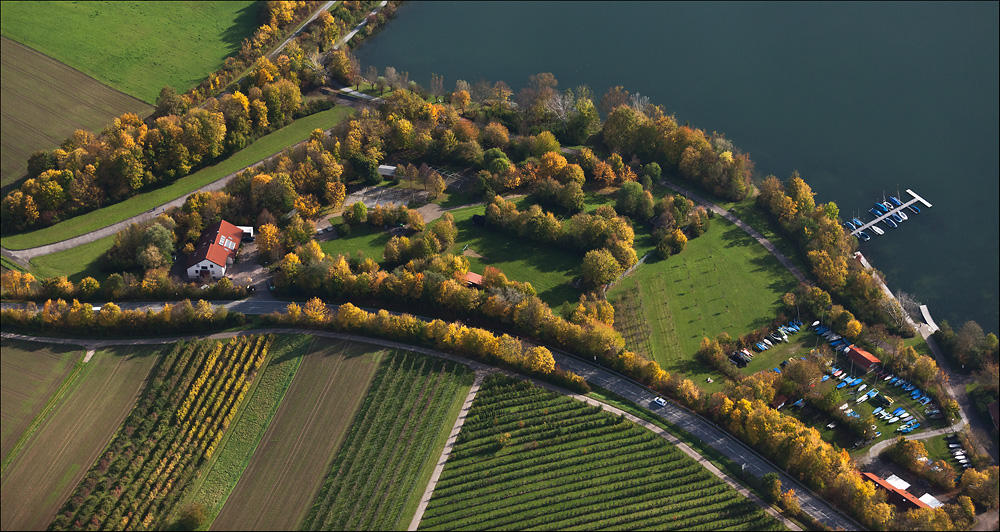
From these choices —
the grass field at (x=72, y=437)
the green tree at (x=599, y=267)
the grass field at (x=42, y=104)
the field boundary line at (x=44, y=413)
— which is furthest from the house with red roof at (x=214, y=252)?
the green tree at (x=599, y=267)

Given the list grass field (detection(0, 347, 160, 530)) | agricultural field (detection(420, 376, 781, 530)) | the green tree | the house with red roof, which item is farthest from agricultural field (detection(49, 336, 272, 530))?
the green tree

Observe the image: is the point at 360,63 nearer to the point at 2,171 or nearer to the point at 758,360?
the point at 2,171

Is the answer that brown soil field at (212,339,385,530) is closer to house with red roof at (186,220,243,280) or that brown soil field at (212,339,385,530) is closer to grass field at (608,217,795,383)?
house with red roof at (186,220,243,280)

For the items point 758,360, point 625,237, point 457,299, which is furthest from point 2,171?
point 758,360

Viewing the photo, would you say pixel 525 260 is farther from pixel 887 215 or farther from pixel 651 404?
pixel 887 215

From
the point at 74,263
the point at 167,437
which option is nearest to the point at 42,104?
the point at 74,263

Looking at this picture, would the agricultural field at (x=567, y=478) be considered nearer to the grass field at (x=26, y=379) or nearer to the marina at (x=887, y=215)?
the grass field at (x=26, y=379)
